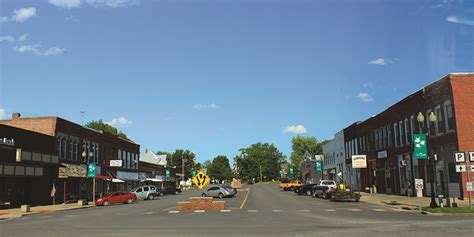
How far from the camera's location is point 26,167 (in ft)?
130

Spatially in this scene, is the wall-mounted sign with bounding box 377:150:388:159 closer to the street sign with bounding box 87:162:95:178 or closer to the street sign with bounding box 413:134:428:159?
the street sign with bounding box 413:134:428:159

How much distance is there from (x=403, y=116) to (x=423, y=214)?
21.5 metres

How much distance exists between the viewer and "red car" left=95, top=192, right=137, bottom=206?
43175 mm

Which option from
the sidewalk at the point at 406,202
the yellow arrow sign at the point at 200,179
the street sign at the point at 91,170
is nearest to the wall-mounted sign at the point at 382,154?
the sidewalk at the point at 406,202

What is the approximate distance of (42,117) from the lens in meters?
45.8

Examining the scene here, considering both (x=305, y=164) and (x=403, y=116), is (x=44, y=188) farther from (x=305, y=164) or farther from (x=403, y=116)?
(x=305, y=164)

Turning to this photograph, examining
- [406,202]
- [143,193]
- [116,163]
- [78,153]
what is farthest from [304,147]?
[406,202]

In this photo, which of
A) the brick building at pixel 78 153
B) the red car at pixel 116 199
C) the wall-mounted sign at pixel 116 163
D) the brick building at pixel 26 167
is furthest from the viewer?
the wall-mounted sign at pixel 116 163

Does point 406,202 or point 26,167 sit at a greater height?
point 26,167

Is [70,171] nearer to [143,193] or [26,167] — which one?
[26,167]

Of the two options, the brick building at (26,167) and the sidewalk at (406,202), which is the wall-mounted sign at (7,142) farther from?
the sidewalk at (406,202)

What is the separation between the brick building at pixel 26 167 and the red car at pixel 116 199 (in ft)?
17.0

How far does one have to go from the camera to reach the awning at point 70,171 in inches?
1786

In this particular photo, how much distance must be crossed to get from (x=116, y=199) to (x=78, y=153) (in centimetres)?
966
